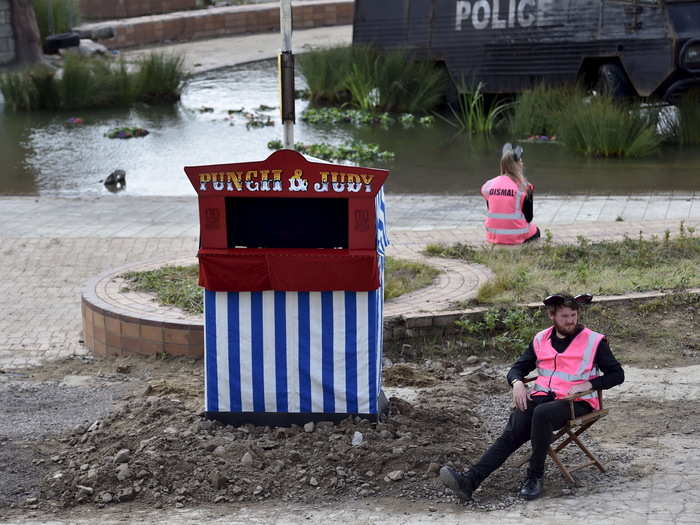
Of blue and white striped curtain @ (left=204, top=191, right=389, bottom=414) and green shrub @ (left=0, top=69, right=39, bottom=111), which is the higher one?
blue and white striped curtain @ (left=204, top=191, right=389, bottom=414)

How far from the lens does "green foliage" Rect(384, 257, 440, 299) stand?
343 inches

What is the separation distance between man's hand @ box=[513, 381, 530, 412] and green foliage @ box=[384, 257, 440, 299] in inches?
107

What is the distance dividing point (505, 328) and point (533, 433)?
2448 millimetres

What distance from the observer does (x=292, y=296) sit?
20.9ft

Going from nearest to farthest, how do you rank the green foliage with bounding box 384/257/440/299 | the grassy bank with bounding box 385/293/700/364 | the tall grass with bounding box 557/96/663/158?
1. the grassy bank with bounding box 385/293/700/364
2. the green foliage with bounding box 384/257/440/299
3. the tall grass with bounding box 557/96/663/158

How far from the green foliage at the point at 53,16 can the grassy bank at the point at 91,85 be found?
486 cm

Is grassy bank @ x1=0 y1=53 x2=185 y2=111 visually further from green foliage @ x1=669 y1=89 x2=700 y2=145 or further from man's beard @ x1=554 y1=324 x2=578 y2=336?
man's beard @ x1=554 y1=324 x2=578 y2=336

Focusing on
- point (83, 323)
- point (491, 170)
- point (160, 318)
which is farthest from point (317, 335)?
point (491, 170)

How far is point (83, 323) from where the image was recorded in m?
8.85

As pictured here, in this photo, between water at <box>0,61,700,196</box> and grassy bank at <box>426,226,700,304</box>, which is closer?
grassy bank at <box>426,226,700,304</box>

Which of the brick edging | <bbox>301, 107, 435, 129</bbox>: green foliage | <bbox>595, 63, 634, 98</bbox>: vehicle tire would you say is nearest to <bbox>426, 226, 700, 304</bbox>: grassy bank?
<bbox>595, 63, 634, 98</bbox>: vehicle tire

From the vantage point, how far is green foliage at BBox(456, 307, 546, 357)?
7957mm

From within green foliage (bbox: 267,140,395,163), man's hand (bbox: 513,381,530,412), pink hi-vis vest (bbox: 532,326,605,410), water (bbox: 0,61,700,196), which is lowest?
water (bbox: 0,61,700,196)

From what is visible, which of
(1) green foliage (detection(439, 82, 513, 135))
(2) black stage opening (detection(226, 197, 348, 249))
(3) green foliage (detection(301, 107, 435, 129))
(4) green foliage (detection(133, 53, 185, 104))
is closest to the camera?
(2) black stage opening (detection(226, 197, 348, 249))
